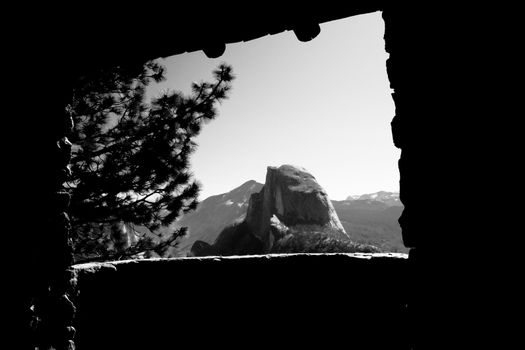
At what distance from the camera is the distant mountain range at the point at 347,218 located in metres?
33.7

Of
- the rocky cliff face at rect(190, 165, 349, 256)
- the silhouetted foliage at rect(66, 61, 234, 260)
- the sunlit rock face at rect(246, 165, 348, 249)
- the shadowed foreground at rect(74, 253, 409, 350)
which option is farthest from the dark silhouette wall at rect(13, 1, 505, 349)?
the sunlit rock face at rect(246, 165, 348, 249)

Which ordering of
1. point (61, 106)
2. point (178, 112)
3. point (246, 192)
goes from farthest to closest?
point (246, 192) → point (178, 112) → point (61, 106)

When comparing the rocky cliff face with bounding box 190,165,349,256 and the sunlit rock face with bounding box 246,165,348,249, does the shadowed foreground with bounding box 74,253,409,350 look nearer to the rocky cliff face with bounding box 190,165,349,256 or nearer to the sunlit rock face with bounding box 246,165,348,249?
the rocky cliff face with bounding box 190,165,349,256

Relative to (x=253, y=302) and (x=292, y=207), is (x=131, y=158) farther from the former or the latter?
(x=292, y=207)

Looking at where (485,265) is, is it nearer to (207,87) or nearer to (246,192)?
(207,87)

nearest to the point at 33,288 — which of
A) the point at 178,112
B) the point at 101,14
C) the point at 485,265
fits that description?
the point at 101,14

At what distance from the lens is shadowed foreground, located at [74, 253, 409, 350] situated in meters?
3.11

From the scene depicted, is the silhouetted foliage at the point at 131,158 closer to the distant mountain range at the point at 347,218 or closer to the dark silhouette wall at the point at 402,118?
the dark silhouette wall at the point at 402,118

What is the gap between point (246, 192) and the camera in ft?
253

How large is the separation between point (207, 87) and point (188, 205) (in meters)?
2.42

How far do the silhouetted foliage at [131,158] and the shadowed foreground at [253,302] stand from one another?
2.10 m

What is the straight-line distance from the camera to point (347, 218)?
4650cm

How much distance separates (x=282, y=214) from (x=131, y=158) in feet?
61.2

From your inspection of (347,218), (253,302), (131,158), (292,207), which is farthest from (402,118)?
(347,218)
